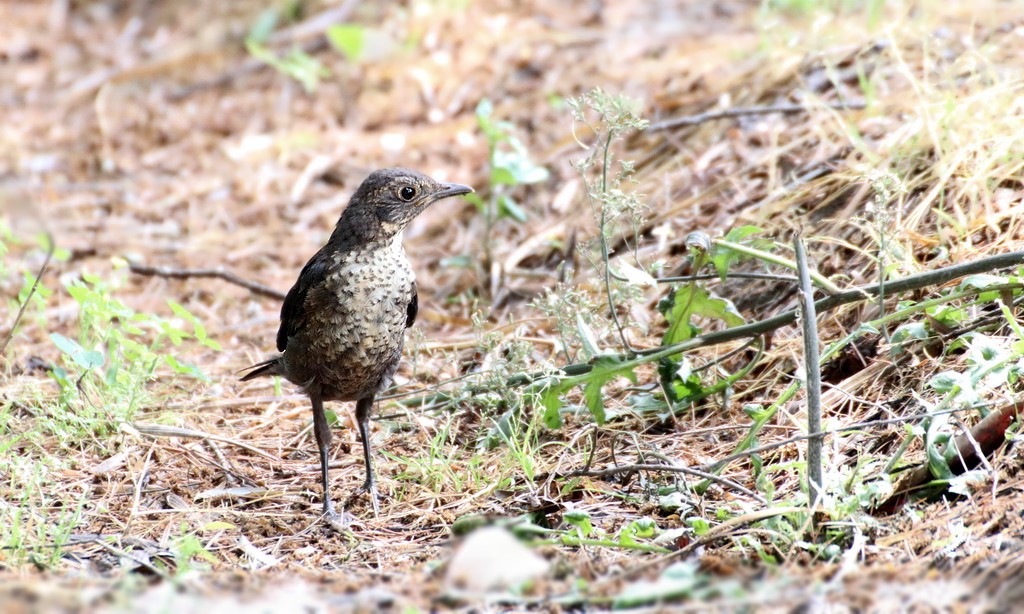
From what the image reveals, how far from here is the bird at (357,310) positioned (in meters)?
4.48

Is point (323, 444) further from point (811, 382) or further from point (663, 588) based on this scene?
point (663, 588)

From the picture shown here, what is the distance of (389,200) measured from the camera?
473cm

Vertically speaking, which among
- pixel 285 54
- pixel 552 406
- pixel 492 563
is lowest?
pixel 492 563

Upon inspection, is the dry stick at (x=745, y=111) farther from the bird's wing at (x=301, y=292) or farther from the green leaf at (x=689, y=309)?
the bird's wing at (x=301, y=292)

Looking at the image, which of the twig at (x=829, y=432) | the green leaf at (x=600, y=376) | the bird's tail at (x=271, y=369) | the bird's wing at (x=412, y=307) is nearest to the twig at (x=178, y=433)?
the bird's tail at (x=271, y=369)

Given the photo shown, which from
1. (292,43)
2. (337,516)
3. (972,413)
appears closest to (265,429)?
(337,516)

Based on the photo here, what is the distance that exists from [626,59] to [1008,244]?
428cm

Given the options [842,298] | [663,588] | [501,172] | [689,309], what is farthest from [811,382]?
[501,172]

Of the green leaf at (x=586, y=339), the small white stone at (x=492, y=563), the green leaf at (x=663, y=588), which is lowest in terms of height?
the green leaf at (x=663, y=588)

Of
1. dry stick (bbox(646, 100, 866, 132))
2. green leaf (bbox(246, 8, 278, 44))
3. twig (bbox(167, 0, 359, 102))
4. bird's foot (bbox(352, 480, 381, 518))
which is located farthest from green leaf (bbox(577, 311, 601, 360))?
green leaf (bbox(246, 8, 278, 44))

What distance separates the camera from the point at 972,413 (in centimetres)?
361

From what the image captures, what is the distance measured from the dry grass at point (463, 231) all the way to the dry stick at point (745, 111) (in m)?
0.07

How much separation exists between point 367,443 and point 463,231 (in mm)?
2552

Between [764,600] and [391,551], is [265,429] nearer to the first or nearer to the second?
[391,551]
